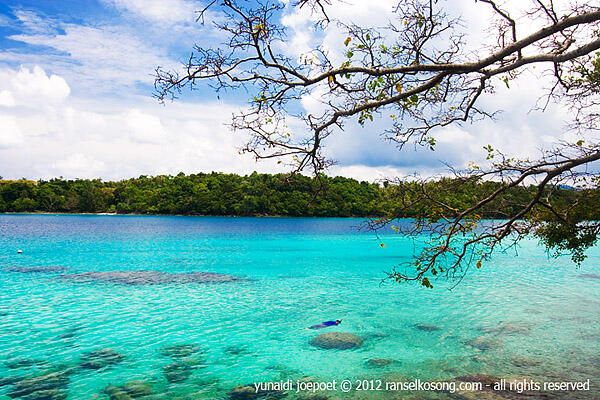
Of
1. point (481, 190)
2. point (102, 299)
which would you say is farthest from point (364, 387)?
point (102, 299)

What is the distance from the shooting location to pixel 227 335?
11.8 metres

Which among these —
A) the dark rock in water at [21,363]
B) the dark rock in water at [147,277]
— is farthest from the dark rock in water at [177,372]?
the dark rock in water at [147,277]

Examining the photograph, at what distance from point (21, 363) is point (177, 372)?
A: 3.63m

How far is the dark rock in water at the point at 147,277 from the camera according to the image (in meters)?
20.0

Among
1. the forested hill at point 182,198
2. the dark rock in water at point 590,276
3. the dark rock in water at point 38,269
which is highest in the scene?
the forested hill at point 182,198

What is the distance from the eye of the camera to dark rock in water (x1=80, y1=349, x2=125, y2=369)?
9.16 meters

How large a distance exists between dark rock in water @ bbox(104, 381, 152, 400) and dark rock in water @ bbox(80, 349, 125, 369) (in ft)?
4.35

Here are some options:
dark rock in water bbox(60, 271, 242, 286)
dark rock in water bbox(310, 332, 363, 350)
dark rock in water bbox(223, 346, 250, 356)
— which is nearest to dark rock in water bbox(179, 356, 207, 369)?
dark rock in water bbox(223, 346, 250, 356)

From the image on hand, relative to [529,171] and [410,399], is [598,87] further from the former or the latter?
[410,399]

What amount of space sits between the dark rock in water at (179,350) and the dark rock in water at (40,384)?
2.32m

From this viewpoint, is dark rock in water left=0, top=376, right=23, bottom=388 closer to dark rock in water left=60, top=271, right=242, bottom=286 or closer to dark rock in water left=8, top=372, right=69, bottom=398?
dark rock in water left=8, top=372, right=69, bottom=398

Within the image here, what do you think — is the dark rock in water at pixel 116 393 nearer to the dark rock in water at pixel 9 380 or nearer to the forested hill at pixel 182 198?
the dark rock in water at pixel 9 380

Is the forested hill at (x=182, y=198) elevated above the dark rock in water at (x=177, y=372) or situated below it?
above

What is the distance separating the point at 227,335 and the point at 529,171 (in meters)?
9.23
